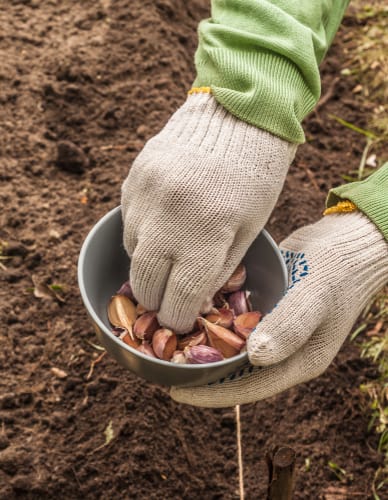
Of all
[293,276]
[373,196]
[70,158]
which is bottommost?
[70,158]

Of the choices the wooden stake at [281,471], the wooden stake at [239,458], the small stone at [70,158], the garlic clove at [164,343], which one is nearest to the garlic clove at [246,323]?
the garlic clove at [164,343]

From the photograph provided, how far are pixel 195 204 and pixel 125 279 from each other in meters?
0.34

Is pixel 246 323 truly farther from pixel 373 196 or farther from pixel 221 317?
pixel 373 196

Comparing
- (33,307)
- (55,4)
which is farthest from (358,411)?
(55,4)

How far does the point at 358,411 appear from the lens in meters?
1.71

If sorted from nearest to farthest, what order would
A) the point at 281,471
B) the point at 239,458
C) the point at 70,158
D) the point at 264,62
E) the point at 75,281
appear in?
1. the point at 281,471
2. the point at 264,62
3. the point at 239,458
4. the point at 75,281
5. the point at 70,158

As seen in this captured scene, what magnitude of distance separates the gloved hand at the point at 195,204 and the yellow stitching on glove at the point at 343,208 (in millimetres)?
186

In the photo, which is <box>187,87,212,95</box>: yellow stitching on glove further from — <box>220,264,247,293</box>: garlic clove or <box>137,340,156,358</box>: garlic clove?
<box>137,340,156,358</box>: garlic clove

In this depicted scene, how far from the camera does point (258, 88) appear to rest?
1257mm

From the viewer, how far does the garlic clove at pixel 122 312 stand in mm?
1314

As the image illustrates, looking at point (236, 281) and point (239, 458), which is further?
point (239, 458)

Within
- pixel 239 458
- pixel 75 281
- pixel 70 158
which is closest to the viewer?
pixel 239 458

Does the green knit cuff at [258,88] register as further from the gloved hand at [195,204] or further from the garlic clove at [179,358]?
the garlic clove at [179,358]

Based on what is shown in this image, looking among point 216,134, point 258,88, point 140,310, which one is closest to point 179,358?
point 140,310
